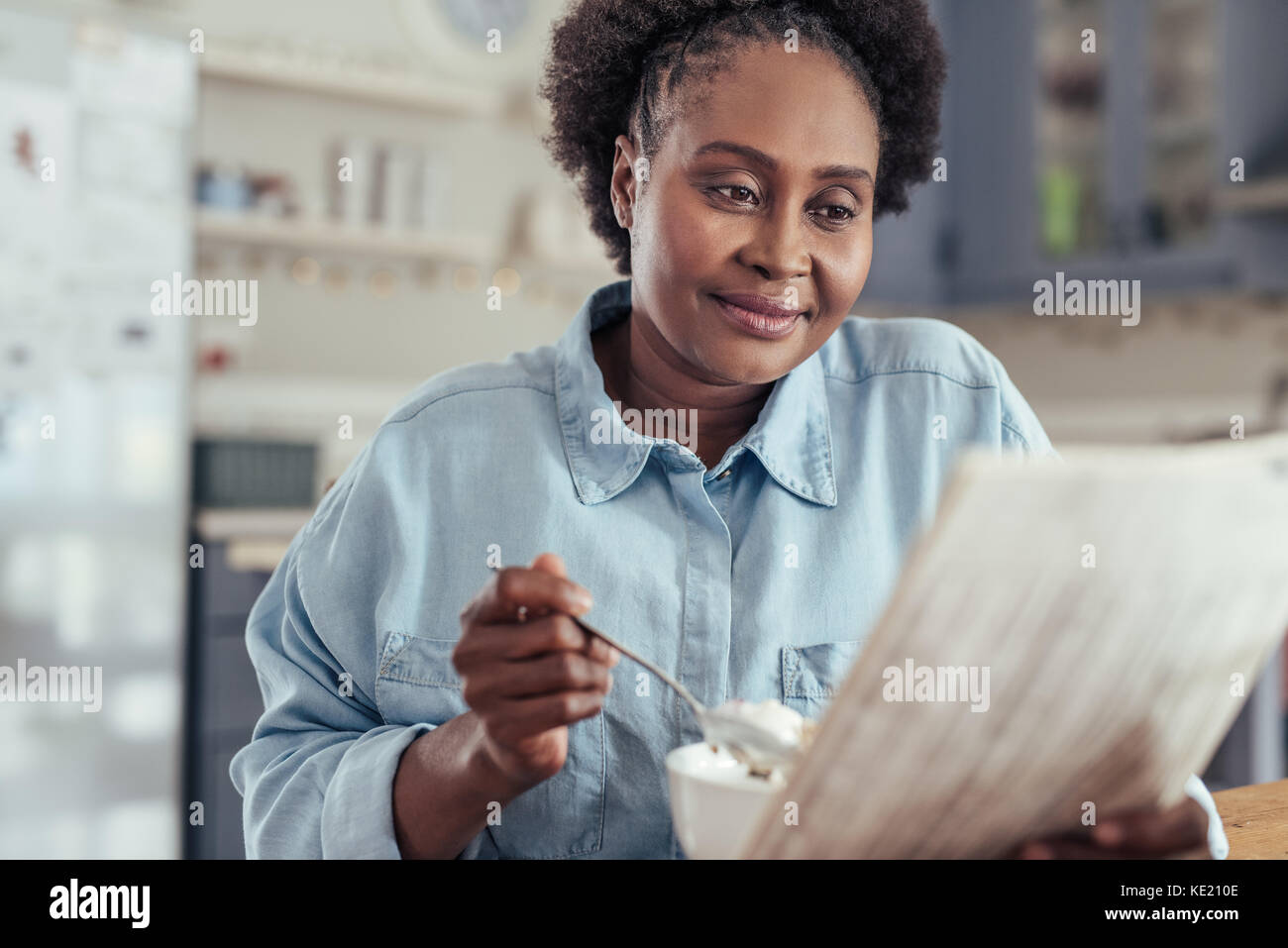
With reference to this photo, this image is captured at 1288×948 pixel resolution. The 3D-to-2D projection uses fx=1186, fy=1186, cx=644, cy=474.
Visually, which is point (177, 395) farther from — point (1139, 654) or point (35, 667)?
point (1139, 654)

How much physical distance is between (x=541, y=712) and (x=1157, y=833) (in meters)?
0.28

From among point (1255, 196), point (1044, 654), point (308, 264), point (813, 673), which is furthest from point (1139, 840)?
point (308, 264)

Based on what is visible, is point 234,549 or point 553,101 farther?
point 234,549

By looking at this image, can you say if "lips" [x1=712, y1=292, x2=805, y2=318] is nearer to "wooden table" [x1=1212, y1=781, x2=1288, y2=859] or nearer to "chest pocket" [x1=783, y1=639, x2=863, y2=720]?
"chest pocket" [x1=783, y1=639, x2=863, y2=720]

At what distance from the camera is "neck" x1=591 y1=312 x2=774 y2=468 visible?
39.4 inches

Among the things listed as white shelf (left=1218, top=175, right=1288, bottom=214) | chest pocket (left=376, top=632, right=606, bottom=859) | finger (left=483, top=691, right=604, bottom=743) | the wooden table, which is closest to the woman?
chest pocket (left=376, top=632, right=606, bottom=859)

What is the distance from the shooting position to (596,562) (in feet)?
2.89

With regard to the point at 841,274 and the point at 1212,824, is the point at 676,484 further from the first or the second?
the point at 1212,824

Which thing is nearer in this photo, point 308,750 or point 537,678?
point 537,678

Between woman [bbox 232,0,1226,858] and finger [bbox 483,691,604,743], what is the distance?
0.17 m

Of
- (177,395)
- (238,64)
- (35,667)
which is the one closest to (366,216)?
(238,64)

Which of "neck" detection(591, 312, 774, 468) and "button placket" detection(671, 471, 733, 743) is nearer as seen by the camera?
"button placket" detection(671, 471, 733, 743)
